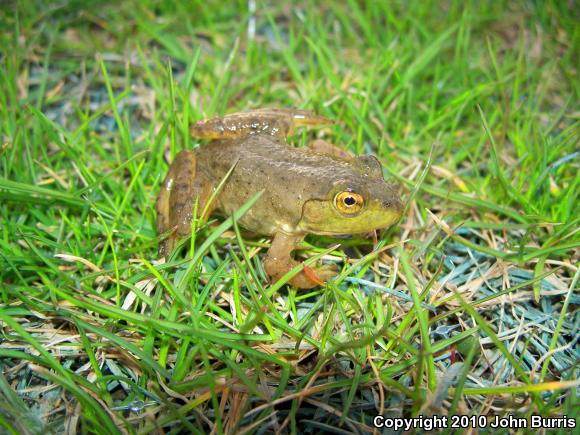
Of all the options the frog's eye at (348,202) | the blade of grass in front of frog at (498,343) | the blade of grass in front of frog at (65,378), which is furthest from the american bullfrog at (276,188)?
Answer: the blade of grass in front of frog at (65,378)

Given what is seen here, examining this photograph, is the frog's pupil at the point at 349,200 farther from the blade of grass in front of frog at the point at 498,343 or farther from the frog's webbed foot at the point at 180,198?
the frog's webbed foot at the point at 180,198

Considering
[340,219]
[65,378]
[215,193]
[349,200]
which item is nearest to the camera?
[65,378]

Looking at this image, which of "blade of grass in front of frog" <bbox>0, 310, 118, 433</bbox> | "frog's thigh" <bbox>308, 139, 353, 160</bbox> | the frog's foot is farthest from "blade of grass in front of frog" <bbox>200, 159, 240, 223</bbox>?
"blade of grass in front of frog" <bbox>0, 310, 118, 433</bbox>

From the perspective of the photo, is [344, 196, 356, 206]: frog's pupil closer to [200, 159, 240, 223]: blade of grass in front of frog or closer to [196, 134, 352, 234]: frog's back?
[196, 134, 352, 234]: frog's back

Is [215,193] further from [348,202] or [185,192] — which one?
[348,202]

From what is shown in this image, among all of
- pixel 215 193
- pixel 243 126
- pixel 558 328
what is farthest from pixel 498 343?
pixel 243 126

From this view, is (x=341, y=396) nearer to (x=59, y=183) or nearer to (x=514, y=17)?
(x=59, y=183)
